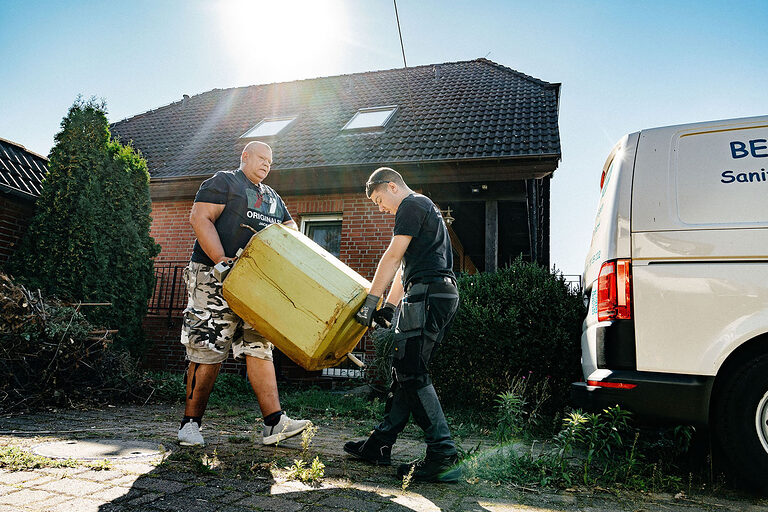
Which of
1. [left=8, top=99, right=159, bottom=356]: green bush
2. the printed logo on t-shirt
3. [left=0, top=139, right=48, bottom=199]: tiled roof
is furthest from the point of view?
[left=0, top=139, right=48, bottom=199]: tiled roof

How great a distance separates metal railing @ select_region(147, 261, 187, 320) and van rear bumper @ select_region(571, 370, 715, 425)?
6.96 meters

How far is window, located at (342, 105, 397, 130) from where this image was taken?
30.0 ft

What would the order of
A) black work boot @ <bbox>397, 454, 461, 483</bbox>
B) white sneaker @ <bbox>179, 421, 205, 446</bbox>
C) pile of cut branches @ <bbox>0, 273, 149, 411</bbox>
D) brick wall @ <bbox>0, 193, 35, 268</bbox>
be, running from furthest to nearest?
brick wall @ <bbox>0, 193, 35, 268</bbox> < pile of cut branches @ <bbox>0, 273, 149, 411</bbox> < white sneaker @ <bbox>179, 421, 205, 446</bbox> < black work boot @ <bbox>397, 454, 461, 483</bbox>

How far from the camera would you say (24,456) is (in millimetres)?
2391

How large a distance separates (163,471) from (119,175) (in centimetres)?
527

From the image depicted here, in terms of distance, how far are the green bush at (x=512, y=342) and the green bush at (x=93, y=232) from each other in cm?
403

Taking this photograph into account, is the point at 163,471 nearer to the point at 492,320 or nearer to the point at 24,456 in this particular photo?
the point at 24,456

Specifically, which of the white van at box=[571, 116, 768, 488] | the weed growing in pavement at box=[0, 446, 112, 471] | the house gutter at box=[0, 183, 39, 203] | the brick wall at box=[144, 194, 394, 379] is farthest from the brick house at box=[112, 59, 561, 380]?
the weed growing in pavement at box=[0, 446, 112, 471]

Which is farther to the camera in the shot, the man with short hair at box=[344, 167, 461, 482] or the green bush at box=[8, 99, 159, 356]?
the green bush at box=[8, 99, 159, 356]

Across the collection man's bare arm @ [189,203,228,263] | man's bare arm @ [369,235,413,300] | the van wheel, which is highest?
man's bare arm @ [189,203,228,263]

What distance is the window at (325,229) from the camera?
27.2 feet

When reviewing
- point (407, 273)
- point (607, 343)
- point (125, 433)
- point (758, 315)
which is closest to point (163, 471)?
point (125, 433)

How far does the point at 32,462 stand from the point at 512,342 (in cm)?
383

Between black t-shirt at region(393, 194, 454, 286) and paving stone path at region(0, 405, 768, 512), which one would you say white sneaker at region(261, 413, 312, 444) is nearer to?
paving stone path at region(0, 405, 768, 512)
